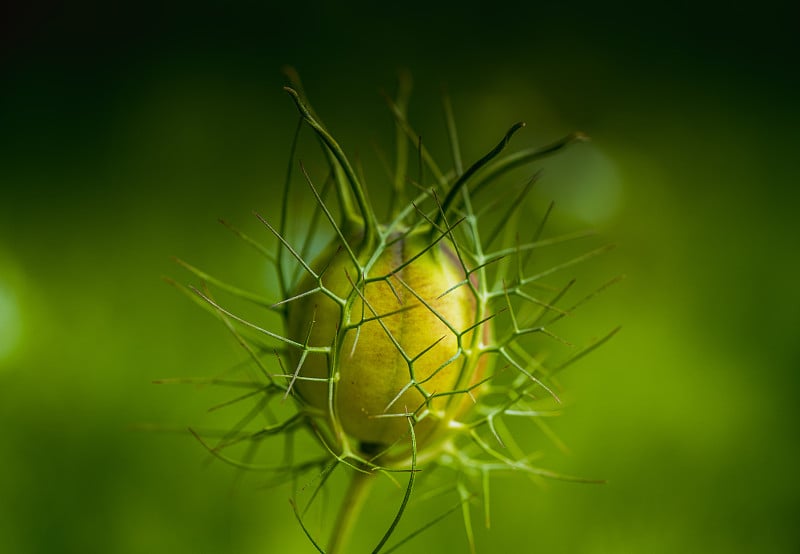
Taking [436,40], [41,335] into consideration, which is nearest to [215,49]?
[436,40]

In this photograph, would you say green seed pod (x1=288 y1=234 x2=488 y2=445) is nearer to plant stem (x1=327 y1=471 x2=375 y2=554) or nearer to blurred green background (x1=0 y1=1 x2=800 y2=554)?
plant stem (x1=327 y1=471 x2=375 y2=554)

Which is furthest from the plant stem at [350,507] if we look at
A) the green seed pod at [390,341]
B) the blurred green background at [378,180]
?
the blurred green background at [378,180]

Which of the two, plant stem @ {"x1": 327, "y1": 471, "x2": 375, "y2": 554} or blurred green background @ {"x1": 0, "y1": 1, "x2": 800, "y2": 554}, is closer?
plant stem @ {"x1": 327, "y1": 471, "x2": 375, "y2": 554}

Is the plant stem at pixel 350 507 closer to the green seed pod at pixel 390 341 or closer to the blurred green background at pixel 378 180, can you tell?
the green seed pod at pixel 390 341

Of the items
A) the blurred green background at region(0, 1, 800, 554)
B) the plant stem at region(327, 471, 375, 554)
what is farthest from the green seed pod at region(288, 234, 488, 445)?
the blurred green background at region(0, 1, 800, 554)

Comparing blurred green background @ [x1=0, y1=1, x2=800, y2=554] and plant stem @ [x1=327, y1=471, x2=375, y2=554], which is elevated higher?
blurred green background @ [x1=0, y1=1, x2=800, y2=554]

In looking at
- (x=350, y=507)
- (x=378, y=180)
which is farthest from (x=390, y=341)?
(x=378, y=180)

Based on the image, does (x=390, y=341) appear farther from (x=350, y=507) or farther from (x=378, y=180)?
(x=378, y=180)
